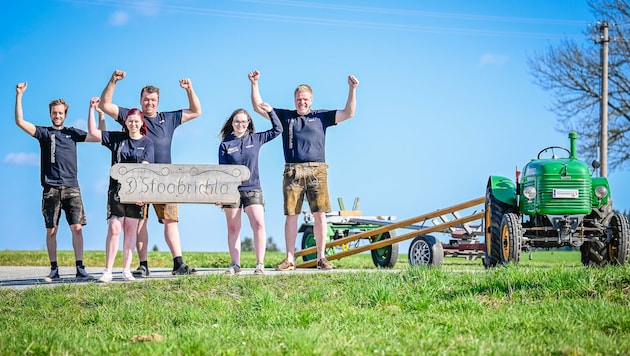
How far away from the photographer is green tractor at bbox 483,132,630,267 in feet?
34.6

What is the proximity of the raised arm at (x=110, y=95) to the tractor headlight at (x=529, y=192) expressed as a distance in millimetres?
5460

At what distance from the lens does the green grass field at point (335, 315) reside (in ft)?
18.2

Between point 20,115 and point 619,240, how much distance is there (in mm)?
8057

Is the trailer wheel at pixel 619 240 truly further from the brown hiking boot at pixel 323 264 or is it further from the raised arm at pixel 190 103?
the raised arm at pixel 190 103

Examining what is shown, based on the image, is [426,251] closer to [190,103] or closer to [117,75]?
[190,103]

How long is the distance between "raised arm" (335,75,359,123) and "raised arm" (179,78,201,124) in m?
1.81

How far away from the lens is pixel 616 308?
264 inches

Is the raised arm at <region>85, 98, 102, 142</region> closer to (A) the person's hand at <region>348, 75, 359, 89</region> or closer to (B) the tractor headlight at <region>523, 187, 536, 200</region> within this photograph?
(A) the person's hand at <region>348, 75, 359, 89</region>

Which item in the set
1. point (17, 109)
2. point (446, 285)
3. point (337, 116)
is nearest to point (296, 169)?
point (337, 116)

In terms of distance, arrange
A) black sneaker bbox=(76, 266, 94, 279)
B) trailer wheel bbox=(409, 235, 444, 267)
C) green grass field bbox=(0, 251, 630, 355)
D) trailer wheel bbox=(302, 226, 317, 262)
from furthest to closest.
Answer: trailer wheel bbox=(302, 226, 317, 262)
trailer wheel bbox=(409, 235, 444, 267)
black sneaker bbox=(76, 266, 94, 279)
green grass field bbox=(0, 251, 630, 355)

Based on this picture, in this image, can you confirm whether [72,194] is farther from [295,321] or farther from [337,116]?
[295,321]

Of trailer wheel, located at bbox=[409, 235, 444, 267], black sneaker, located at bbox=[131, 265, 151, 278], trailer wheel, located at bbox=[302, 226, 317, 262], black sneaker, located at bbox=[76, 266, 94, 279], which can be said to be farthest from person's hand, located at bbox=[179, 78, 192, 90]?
trailer wheel, located at bbox=[302, 226, 317, 262]

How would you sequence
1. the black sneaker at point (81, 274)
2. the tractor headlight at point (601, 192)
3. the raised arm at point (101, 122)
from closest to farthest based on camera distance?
1. the raised arm at point (101, 122)
2. the black sneaker at point (81, 274)
3. the tractor headlight at point (601, 192)

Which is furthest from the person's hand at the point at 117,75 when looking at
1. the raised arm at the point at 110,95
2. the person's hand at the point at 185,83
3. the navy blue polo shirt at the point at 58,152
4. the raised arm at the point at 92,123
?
the navy blue polo shirt at the point at 58,152
